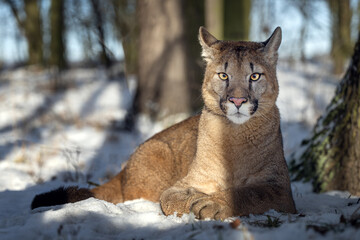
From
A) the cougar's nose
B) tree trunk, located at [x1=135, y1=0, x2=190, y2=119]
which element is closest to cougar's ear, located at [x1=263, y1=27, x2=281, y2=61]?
the cougar's nose

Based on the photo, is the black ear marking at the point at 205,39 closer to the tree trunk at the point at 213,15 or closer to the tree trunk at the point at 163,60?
the tree trunk at the point at 163,60

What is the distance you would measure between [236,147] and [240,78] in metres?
0.67

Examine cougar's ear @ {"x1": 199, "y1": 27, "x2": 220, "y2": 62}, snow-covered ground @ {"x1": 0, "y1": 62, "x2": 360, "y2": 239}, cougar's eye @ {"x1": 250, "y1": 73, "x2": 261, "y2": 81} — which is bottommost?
snow-covered ground @ {"x1": 0, "y1": 62, "x2": 360, "y2": 239}

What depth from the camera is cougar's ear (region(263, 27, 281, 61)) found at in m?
3.90

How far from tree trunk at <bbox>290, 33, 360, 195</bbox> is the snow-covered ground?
19 centimetres

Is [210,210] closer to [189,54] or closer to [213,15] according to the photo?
[189,54]

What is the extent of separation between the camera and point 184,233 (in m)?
2.70

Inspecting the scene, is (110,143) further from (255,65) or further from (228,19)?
(228,19)

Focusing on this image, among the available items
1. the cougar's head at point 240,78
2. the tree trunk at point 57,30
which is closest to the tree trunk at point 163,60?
the cougar's head at point 240,78

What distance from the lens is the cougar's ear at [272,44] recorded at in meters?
3.90

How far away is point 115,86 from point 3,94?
3.96m

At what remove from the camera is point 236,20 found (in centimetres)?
1297

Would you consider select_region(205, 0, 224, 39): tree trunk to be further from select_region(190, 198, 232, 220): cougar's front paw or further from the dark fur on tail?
select_region(190, 198, 232, 220): cougar's front paw

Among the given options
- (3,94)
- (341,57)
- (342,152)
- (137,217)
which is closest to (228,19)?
(341,57)
